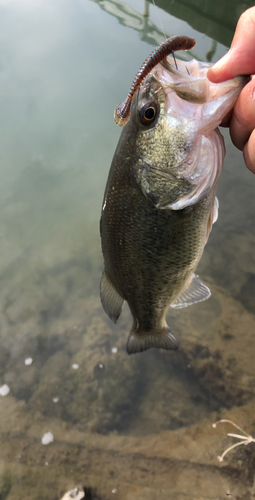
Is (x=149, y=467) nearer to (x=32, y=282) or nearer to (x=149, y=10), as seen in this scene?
(x=32, y=282)

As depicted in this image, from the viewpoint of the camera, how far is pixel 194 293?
157 centimetres

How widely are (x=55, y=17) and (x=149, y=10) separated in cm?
178

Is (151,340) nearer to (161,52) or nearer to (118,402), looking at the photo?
(118,402)

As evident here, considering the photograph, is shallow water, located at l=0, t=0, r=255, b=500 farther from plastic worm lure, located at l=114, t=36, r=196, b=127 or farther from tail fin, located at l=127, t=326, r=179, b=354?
plastic worm lure, located at l=114, t=36, r=196, b=127

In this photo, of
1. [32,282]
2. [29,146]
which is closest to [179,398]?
[32,282]

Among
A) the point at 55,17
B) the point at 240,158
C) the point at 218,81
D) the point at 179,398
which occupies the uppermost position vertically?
the point at 218,81

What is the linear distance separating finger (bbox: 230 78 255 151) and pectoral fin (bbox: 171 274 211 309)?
720mm

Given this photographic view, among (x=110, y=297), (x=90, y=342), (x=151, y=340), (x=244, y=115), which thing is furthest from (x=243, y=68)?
(x=90, y=342)

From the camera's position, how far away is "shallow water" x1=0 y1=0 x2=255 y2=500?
7.29 ft

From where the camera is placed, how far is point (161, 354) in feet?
8.75

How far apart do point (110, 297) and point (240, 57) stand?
45.5 inches

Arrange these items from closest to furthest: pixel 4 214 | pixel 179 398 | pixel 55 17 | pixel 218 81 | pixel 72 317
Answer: pixel 218 81
pixel 179 398
pixel 72 317
pixel 4 214
pixel 55 17

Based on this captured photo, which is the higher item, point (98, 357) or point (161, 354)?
point (161, 354)

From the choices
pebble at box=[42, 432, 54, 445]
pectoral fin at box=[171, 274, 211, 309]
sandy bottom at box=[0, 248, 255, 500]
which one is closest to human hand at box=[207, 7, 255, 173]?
pectoral fin at box=[171, 274, 211, 309]
